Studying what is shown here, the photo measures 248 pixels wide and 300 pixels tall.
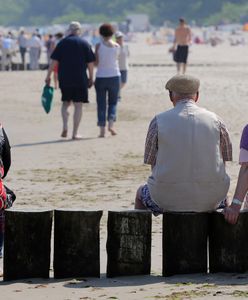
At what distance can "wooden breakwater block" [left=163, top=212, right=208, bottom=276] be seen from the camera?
7.57 metres

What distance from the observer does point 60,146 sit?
15.1m

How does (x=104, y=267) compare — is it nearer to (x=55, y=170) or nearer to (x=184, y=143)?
(x=184, y=143)

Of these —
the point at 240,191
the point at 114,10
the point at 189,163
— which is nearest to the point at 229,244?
the point at 240,191

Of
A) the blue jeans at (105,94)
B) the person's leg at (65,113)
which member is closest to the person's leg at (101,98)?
the blue jeans at (105,94)

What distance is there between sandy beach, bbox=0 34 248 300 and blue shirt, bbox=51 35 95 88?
806mm

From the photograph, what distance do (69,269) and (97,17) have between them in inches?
6075

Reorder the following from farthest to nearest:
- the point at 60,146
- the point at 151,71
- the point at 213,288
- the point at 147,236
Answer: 1. the point at 151,71
2. the point at 60,146
3. the point at 147,236
4. the point at 213,288

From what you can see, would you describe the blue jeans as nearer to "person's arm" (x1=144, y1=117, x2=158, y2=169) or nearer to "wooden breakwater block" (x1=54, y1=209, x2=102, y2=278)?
"person's arm" (x1=144, y1=117, x2=158, y2=169)

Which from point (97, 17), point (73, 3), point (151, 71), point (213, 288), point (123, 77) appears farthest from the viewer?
point (73, 3)

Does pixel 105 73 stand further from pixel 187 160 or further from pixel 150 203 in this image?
pixel 187 160

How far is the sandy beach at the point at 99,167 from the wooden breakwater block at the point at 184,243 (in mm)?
89

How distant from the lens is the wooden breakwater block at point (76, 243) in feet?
24.9

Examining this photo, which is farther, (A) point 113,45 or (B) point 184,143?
(A) point 113,45

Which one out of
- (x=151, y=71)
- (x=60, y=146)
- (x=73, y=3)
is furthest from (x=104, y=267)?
(x=73, y=3)
